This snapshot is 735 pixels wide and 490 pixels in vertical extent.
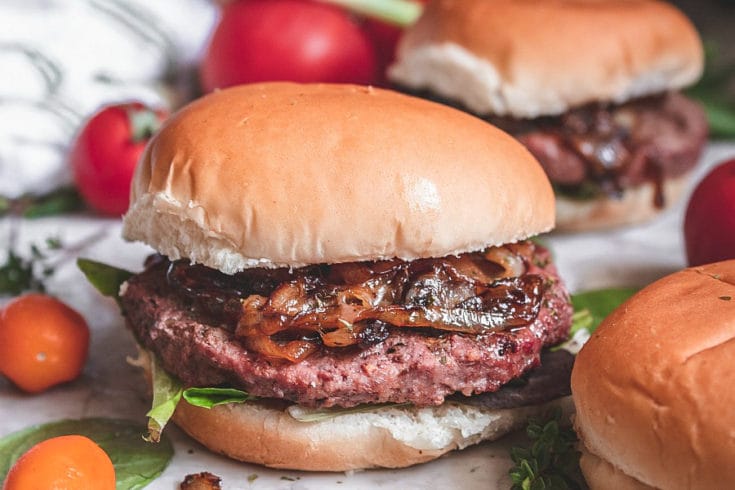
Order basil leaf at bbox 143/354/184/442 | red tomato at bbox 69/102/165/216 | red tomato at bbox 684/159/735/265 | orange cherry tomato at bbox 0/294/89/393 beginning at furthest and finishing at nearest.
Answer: red tomato at bbox 69/102/165/216 → red tomato at bbox 684/159/735/265 → orange cherry tomato at bbox 0/294/89/393 → basil leaf at bbox 143/354/184/442

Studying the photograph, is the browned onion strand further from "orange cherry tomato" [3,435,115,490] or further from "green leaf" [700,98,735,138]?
"green leaf" [700,98,735,138]

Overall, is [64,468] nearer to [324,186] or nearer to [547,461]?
[324,186]

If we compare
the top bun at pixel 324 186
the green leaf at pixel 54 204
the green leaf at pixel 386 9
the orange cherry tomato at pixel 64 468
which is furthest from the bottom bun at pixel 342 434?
the green leaf at pixel 386 9

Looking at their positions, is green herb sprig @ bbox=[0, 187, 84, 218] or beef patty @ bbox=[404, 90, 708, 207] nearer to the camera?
beef patty @ bbox=[404, 90, 708, 207]

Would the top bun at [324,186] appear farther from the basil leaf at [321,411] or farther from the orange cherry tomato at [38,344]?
the orange cherry tomato at [38,344]

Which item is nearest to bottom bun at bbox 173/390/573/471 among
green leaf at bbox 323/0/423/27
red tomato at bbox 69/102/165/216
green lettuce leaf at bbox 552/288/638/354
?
green lettuce leaf at bbox 552/288/638/354

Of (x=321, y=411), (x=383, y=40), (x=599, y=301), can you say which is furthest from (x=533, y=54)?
(x=321, y=411)

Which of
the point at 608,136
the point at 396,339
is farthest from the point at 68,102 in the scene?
the point at 396,339
